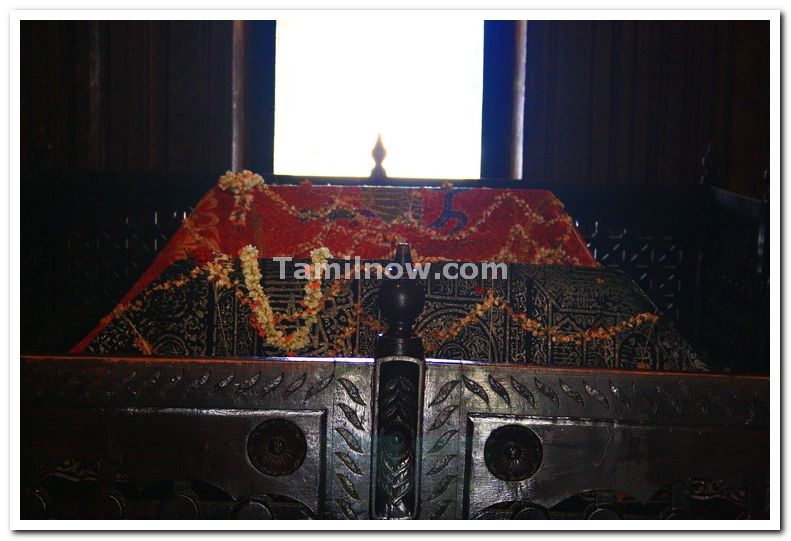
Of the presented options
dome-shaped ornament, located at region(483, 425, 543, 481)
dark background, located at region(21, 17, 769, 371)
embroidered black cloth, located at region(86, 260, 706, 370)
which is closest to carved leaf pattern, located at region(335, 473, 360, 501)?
dome-shaped ornament, located at region(483, 425, 543, 481)

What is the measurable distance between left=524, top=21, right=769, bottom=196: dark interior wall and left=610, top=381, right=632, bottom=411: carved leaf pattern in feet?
11.5

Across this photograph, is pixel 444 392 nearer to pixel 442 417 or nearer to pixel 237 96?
pixel 442 417

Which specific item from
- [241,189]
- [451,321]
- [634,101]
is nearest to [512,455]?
[451,321]

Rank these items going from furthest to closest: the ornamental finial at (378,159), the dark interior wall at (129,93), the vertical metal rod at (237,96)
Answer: the vertical metal rod at (237,96) < the dark interior wall at (129,93) < the ornamental finial at (378,159)

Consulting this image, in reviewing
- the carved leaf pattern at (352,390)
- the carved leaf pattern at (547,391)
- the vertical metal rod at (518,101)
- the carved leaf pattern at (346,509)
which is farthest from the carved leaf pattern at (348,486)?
the vertical metal rod at (518,101)

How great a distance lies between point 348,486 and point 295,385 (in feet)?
0.68

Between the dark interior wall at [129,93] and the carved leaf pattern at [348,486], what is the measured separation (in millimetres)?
3640

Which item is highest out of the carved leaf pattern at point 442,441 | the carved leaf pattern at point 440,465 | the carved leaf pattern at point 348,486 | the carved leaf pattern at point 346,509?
the carved leaf pattern at point 442,441

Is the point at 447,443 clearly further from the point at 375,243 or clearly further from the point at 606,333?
the point at 375,243

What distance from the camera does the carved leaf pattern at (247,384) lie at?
1.44 metres

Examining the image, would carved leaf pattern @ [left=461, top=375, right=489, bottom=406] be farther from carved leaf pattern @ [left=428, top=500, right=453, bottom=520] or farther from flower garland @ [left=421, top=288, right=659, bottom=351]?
flower garland @ [left=421, top=288, right=659, bottom=351]

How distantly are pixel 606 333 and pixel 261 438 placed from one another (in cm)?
161

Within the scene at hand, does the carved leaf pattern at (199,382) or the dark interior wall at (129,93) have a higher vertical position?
the dark interior wall at (129,93)

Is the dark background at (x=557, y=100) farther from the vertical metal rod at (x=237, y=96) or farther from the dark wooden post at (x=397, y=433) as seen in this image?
the dark wooden post at (x=397, y=433)
